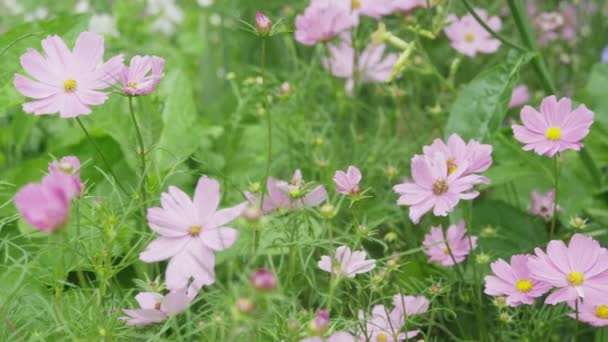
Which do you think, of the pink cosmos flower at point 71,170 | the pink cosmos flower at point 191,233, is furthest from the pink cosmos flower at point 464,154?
the pink cosmos flower at point 71,170

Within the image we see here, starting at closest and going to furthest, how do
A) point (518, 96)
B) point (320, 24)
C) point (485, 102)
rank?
point (485, 102) < point (320, 24) < point (518, 96)

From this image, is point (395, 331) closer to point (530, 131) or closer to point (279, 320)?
point (279, 320)

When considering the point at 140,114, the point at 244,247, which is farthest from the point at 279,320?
the point at 140,114

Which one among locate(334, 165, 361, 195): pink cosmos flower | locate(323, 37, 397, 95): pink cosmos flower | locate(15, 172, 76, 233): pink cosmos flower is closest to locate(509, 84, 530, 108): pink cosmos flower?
locate(323, 37, 397, 95): pink cosmos flower

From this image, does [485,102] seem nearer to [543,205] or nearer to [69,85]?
[543,205]

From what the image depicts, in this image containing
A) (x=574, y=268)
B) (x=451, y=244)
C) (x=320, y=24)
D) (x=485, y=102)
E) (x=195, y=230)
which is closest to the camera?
(x=195, y=230)

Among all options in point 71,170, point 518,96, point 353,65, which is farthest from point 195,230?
point 518,96

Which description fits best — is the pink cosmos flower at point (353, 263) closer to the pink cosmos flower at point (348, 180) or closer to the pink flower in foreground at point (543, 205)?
the pink cosmos flower at point (348, 180)
